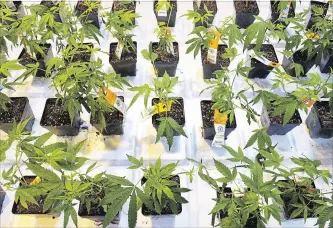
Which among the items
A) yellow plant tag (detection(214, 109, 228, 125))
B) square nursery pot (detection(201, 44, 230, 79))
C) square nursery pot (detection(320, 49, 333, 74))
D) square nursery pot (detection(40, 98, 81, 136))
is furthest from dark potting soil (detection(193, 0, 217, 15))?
square nursery pot (detection(40, 98, 81, 136))

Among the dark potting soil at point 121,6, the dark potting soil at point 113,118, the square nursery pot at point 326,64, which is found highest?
the dark potting soil at point 121,6

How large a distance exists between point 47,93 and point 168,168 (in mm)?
1237

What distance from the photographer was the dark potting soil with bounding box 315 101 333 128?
190 cm

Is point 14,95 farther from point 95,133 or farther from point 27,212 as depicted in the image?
point 27,212

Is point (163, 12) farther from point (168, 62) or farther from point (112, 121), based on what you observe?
point (112, 121)

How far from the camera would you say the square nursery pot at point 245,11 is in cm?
257

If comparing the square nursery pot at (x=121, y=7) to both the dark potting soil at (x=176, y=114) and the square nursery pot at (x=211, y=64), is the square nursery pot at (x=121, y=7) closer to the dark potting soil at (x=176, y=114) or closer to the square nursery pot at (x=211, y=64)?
the square nursery pot at (x=211, y=64)

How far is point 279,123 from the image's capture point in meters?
1.89

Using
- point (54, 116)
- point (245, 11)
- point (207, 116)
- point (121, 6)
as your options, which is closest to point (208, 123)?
point (207, 116)

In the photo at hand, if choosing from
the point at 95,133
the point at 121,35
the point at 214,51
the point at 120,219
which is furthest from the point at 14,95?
the point at 214,51

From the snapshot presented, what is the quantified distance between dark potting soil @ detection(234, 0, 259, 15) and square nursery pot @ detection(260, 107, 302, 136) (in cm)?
97

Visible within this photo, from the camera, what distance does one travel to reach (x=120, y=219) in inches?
66.7

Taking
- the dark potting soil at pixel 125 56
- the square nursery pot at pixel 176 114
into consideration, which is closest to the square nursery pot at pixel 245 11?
the dark potting soil at pixel 125 56

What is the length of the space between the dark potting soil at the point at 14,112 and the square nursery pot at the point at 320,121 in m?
1.66
